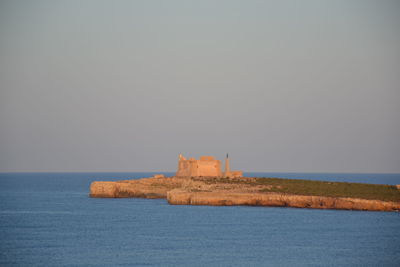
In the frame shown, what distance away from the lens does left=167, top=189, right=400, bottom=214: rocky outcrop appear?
81.9 m

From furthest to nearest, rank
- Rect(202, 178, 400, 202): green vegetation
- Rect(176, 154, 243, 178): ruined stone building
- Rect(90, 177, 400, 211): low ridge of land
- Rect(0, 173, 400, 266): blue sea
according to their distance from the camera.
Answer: Rect(176, 154, 243, 178): ruined stone building → Rect(202, 178, 400, 202): green vegetation → Rect(90, 177, 400, 211): low ridge of land → Rect(0, 173, 400, 266): blue sea

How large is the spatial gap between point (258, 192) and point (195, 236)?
99.0 feet

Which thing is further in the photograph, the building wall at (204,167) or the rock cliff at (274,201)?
the building wall at (204,167)

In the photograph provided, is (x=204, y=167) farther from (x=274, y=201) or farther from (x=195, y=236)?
A: (x=195, y=236)

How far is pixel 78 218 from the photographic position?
77.4 meters

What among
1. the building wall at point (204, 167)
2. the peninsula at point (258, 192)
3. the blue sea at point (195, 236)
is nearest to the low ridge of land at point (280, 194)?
the peninsula at point (258, 192)

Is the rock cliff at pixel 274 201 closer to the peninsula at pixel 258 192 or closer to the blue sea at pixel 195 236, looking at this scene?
the peninsula at pixel 258 192

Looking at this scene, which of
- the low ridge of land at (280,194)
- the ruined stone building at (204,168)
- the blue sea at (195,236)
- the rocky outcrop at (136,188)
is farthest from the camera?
the ruined stone building at (204,168)

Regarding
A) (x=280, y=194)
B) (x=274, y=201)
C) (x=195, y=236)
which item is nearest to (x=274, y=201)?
(x=274, y=201)

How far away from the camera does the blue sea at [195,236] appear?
49238mm

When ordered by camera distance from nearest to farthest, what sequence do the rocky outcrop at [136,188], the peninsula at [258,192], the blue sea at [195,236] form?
the blue sea at [195,236] < the peninsula at [258,192] < the rocky outcrop at [136,188]

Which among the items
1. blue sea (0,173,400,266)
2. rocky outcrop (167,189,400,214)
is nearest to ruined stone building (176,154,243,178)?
rocky outcrop (167,189,400,214)

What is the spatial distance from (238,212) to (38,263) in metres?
40.1

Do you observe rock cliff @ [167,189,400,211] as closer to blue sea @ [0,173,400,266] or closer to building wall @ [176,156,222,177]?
blue sea @ [0,173,400,266]
